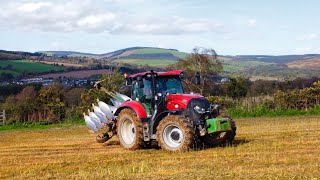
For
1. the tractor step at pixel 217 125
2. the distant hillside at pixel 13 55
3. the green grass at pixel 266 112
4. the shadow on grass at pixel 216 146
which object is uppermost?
the distant hillside at pixel 13 55

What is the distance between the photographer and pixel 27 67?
247 ft

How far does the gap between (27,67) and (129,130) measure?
6328 centimetres

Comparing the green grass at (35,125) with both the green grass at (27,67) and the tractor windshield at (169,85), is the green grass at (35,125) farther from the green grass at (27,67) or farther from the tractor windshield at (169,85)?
the green grass at (27,67)

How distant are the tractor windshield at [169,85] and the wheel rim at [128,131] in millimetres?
1411

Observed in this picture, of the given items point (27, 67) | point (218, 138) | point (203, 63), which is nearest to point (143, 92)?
point (218, 138)

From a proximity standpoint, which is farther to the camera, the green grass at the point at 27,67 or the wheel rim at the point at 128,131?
the green grass at the point at 27,67

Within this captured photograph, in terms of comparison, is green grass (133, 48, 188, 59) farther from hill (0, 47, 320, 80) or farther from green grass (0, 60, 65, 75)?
green grass (0, 60, 65, 75)

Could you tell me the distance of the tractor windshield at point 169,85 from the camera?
1402cm

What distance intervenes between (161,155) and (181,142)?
80 centimetres

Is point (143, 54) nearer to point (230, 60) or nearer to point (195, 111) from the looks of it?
point (230, 60)

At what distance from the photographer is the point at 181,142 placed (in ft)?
42.5

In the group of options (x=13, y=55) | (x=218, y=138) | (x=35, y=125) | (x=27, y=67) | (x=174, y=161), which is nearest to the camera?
(x=174, y=161)

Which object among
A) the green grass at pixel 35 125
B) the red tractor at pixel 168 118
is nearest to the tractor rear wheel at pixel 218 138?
the red tractor at pixel 168 118

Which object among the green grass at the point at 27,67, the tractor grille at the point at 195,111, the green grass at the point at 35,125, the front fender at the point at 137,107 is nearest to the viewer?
the tractor grille at the point at 195,111
